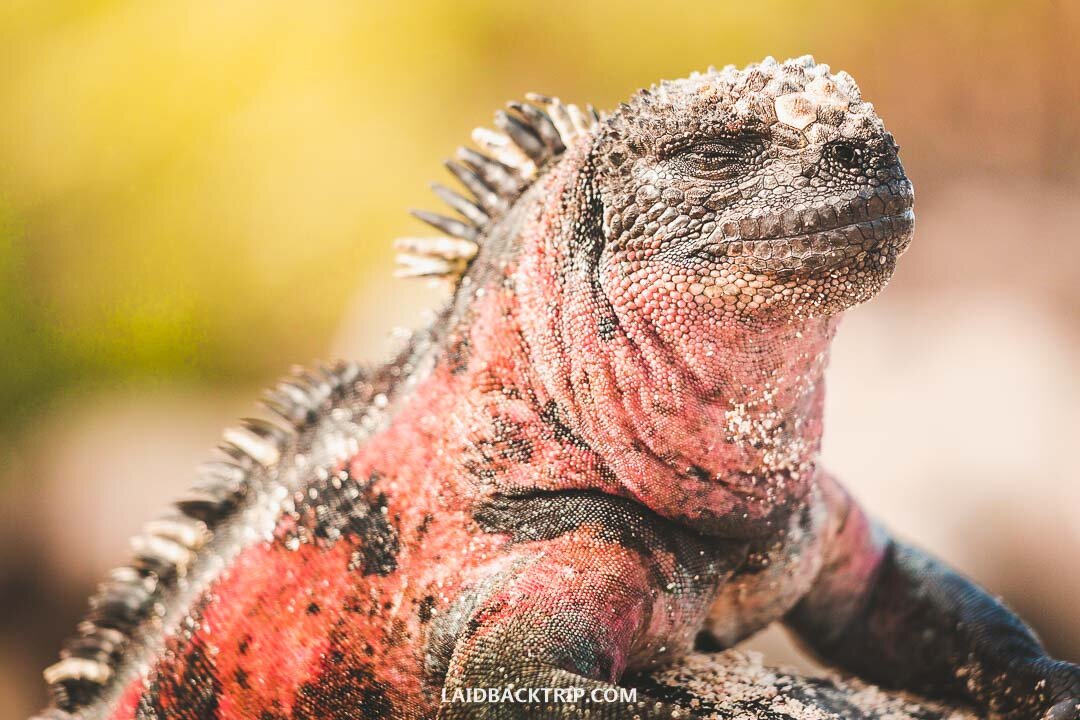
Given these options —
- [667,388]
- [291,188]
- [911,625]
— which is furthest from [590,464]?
[291,188]

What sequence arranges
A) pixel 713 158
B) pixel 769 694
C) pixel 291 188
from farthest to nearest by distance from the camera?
pixel 291 188 → pixel 769 694 → pixel 713 158

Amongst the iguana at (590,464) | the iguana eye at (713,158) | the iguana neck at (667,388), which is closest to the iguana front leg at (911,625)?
the iguana at (590,464)

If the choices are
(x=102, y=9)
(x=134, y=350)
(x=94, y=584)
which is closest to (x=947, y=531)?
(x=94, y=584)

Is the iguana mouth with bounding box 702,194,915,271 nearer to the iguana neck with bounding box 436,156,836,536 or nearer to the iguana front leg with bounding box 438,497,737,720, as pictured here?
the iguana neck with bounding box 436,156,836,536

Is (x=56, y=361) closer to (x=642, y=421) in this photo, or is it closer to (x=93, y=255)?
(x=93, y=255)

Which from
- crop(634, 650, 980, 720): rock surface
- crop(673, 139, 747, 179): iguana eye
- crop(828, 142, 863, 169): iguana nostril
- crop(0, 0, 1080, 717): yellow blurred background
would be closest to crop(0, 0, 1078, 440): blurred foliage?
crop(0, 0, 1080, 717): yellow blurred background

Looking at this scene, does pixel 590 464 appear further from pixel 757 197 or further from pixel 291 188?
pixel 291 188

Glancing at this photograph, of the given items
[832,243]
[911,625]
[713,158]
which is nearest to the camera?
[832,243]
